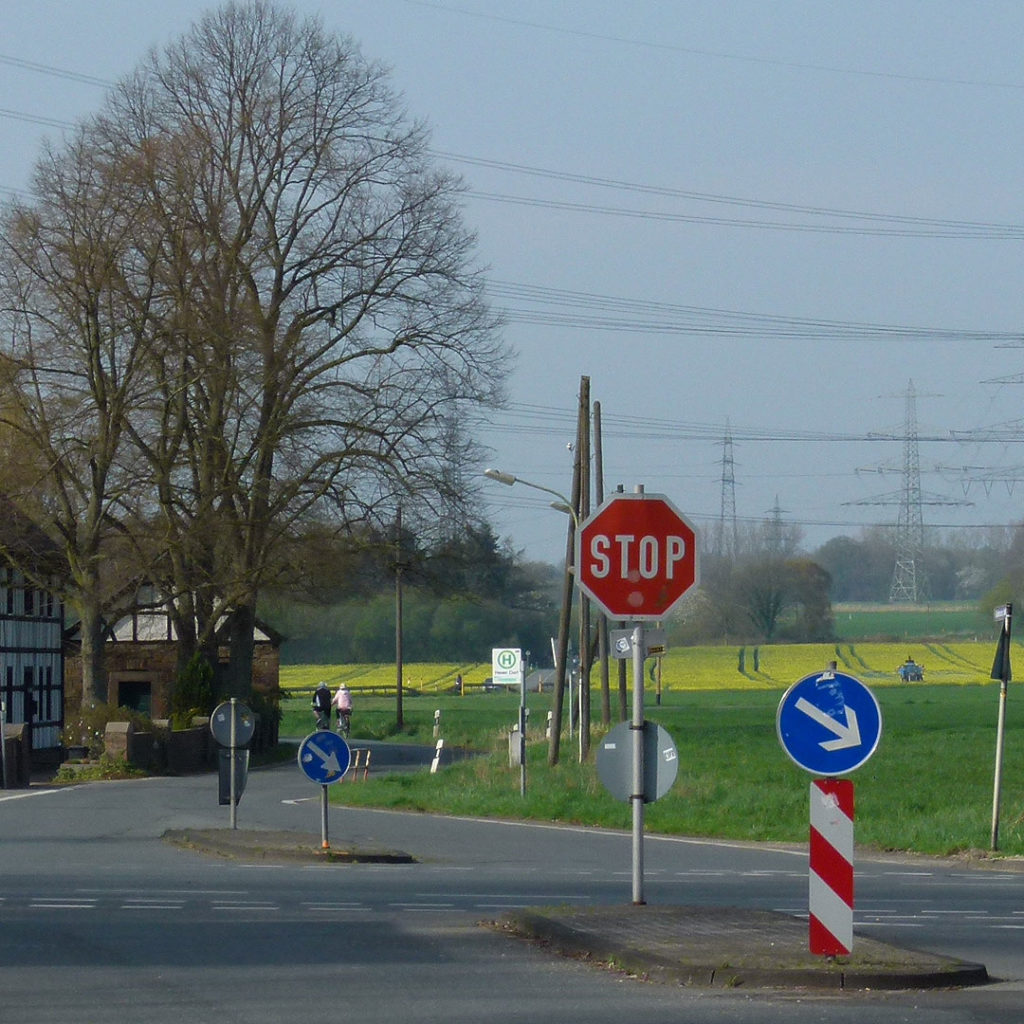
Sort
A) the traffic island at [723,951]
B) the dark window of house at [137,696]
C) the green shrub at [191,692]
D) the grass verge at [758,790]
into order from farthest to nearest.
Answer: the dark window of house at [137,696], the green shrub at [191,692], the grass verge at [758,790], the traffic island at [723,951]

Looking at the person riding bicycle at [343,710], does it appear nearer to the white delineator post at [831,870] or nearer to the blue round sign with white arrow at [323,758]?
the blue round sign with white arrow at [323,758]

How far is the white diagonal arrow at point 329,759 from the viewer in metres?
20.3

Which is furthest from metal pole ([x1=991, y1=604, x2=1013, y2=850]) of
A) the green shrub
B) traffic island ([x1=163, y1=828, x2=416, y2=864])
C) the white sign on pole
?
the green shrub

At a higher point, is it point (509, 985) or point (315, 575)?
point (315, 575)

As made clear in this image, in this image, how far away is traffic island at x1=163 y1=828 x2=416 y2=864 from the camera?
19.9 metres

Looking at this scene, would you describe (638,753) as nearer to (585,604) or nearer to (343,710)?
(585,604)

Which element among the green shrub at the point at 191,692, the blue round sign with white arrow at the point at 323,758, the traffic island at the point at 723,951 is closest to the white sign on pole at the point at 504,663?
the green shrub at the point at 191,692

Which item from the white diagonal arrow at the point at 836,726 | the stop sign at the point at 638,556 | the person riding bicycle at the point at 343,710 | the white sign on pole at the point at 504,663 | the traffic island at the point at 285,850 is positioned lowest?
the person riding bicycle at the point at 343,710

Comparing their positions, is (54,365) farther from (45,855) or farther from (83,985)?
(83,985)

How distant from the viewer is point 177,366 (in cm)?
4194

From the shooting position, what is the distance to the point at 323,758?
2038 cm

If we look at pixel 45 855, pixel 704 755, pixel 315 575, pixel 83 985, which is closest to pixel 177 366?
pixel 315 575

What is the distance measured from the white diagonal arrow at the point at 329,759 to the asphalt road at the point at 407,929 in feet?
5.18

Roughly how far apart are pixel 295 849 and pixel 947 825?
9283mm
